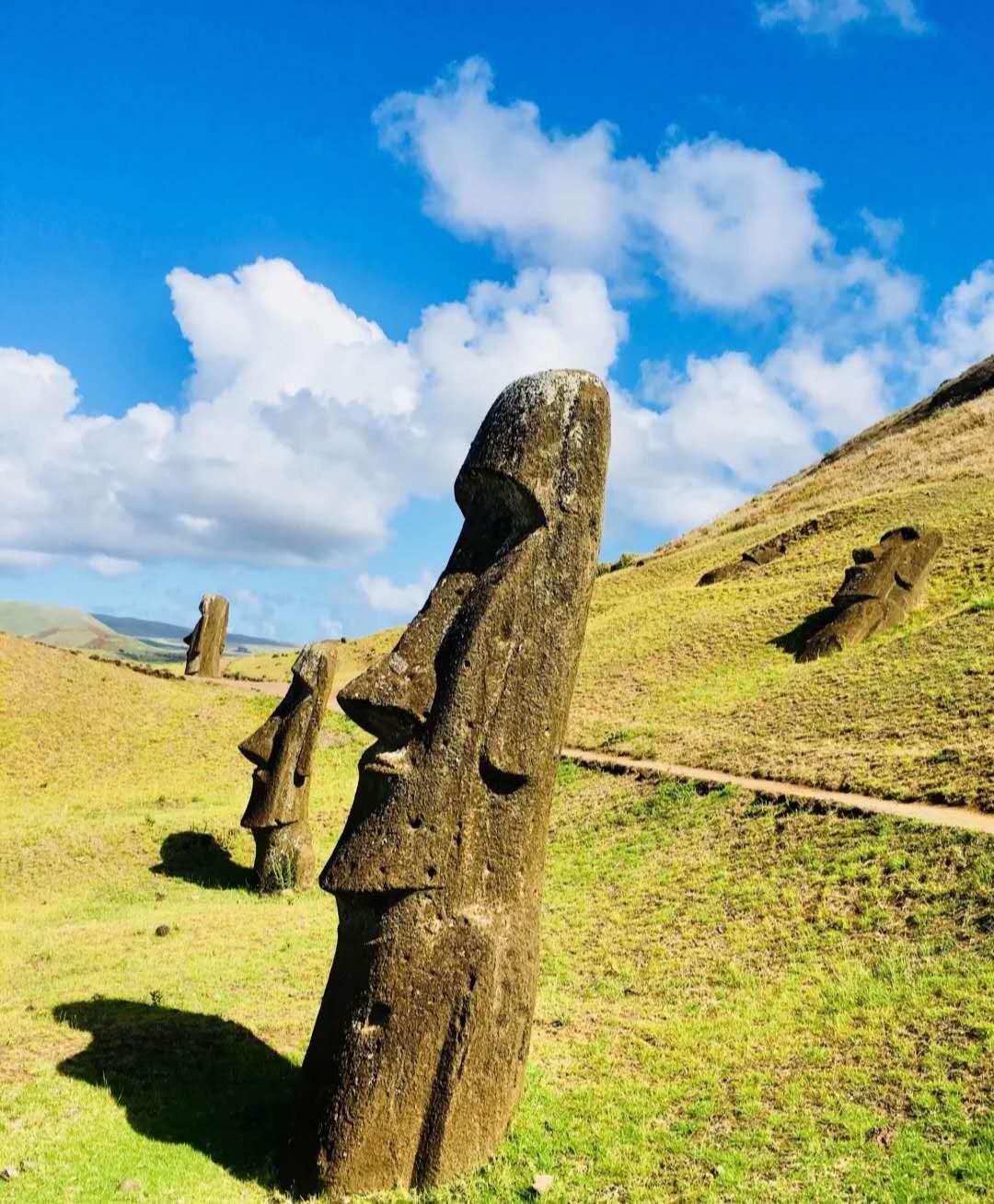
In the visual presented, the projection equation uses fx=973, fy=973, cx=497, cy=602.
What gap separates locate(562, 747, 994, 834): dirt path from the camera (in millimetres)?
13008

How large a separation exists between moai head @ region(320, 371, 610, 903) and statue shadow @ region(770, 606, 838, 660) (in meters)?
22.2

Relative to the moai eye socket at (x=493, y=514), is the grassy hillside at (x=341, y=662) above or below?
above

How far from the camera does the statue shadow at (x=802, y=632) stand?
29.0m

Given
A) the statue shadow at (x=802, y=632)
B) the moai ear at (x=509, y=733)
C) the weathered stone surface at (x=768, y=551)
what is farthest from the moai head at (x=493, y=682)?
the weathered stone surface at (x=768, y=551)

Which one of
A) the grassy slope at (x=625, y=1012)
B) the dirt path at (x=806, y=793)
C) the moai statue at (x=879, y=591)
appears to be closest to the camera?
the grassy slope at (x=625, y=1012)

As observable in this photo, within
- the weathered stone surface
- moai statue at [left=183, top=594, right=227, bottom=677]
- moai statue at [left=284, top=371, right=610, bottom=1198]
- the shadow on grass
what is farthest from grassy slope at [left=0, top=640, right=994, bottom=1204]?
the weathered stone surface

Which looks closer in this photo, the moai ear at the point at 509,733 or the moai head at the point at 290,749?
the moai ear at the point at 509,733

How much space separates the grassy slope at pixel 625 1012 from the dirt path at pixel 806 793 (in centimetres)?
46

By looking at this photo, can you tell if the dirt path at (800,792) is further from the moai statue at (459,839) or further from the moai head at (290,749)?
the moai statue at (459,839)

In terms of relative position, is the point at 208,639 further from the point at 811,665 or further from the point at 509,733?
the point at 509,733

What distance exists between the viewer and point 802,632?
1189 inches

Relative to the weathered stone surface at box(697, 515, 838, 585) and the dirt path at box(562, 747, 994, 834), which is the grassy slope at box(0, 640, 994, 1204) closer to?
the dirt path at box(562, 747, 994, 834)

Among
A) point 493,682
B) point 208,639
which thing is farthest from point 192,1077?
point 208,639

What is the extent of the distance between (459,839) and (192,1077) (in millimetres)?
3535
